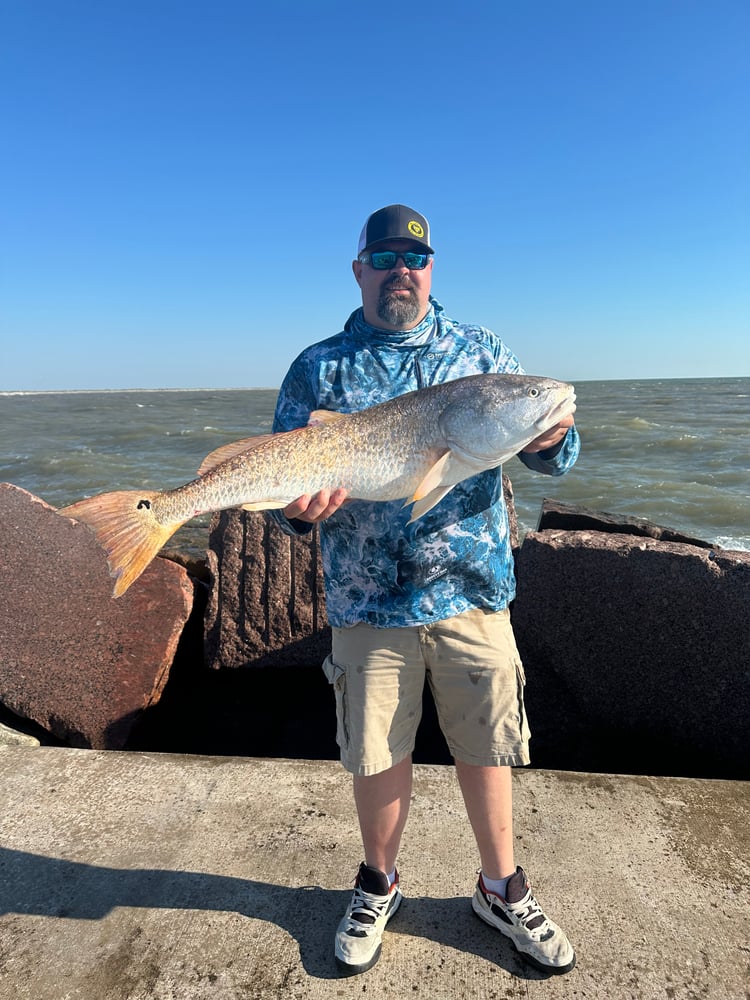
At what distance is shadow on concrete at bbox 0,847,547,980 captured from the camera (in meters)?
2.37

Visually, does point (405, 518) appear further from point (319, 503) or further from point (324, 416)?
point (324, 416)

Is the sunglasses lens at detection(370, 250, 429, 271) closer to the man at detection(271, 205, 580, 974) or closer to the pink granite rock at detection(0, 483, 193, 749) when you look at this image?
the man at detection(271, 205, 580, 974)

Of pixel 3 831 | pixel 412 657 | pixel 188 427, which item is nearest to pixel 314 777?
pixel 412 657

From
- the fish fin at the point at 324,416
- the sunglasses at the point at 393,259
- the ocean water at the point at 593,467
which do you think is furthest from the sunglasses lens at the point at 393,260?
the ocean water at the point at 593,467

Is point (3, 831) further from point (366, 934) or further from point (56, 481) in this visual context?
point (56, 481)

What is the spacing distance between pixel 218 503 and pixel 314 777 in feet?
5.38

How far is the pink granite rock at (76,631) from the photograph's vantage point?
4.05 meters

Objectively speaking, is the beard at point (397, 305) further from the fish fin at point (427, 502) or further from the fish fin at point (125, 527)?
the fish fin at point (125, 527)

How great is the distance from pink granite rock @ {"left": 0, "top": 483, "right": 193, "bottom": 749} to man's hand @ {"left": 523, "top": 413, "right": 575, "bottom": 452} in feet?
9.52

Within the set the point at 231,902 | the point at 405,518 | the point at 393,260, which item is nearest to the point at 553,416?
the point at 405,518

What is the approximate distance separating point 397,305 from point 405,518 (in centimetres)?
86

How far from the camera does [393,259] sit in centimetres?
261

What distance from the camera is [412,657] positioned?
2480mm

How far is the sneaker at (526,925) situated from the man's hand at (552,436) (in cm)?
165
